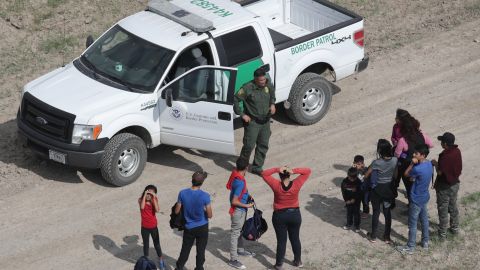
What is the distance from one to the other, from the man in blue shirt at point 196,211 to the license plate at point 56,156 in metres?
2.90

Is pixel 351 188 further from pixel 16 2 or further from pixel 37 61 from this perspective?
pixel 16 2

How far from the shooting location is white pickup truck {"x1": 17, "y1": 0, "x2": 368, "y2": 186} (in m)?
13.6

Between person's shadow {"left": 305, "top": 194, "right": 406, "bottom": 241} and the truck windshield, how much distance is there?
287 cm

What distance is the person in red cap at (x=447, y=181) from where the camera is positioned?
1220 centimetres

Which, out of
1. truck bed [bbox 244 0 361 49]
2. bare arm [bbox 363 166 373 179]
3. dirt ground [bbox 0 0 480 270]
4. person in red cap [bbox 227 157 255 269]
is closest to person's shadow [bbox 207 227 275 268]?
dirt ground [bbox 0 0 480 270]

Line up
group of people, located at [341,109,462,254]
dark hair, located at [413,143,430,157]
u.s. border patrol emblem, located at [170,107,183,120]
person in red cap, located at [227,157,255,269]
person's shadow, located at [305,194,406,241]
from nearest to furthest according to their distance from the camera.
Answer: person in red cap, located at [227,157,255,269], dark hair, located at [413,143,430,157], group of people, located at [341,109,462,254], person's shadow, located at [305,194,406,241], u.s. border patrol emblem, located at [170,107,183,120]

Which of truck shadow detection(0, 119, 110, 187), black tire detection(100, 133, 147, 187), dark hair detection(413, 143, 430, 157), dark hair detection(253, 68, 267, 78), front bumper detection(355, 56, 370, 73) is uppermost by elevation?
dark hair detection(253, 68, 267, 78)

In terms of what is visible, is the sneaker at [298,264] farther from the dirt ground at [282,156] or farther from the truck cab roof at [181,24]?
the truck cab roof at [181,24]

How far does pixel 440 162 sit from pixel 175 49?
13.9 ft

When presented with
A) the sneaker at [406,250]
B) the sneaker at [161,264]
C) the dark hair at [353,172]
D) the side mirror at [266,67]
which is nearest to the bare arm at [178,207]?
the sneaker at [161,264]

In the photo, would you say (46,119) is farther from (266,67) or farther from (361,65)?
(361,65)

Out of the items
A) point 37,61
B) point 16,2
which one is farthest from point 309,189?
point 16,2

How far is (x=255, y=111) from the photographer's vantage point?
13812mm

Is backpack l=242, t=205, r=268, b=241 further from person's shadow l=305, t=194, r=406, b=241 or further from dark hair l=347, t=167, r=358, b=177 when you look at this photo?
person's shadow l=305, t=194, r=406, b=241
